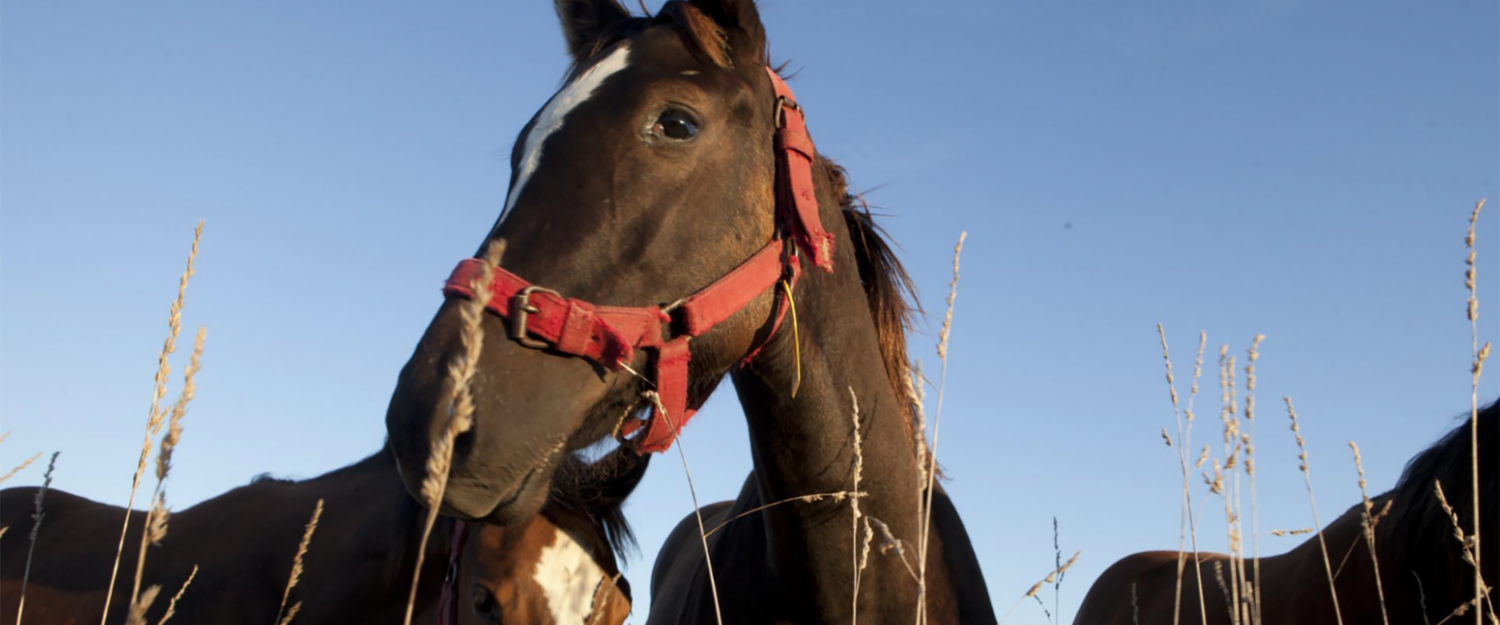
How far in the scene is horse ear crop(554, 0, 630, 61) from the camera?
112 inches

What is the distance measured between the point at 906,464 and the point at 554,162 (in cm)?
126

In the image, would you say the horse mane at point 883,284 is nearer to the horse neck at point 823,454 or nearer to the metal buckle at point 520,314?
the horse neck at point 823,454

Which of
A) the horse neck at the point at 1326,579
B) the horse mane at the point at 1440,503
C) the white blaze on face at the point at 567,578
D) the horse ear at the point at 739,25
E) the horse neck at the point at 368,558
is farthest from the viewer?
the horse neck at the point at 1326,579

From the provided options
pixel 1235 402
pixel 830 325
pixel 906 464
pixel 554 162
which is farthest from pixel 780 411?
pixel 1235 402

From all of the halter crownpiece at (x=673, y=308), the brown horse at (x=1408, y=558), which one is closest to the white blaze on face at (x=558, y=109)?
the halter crownpiece at (x=673, y=308)

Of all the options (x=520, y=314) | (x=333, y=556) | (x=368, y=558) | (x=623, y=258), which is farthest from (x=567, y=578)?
(x=520, y=314)

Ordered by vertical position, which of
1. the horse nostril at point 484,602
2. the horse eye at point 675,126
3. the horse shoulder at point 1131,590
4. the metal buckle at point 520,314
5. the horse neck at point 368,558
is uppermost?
the horse eye at point 675,126

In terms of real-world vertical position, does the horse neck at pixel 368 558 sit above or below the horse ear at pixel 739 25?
below

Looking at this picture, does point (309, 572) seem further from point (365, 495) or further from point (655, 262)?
point (655, 262)

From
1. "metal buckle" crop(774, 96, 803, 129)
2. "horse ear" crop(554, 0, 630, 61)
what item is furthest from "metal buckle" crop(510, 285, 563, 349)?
"horse ear" crop(554, 0, 630, 61)

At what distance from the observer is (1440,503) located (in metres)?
3.65

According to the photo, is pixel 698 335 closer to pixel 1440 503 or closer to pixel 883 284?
pixel 883 284

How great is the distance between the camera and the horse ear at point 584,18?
9.36 ft

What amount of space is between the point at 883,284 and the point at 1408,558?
8.03 feet
